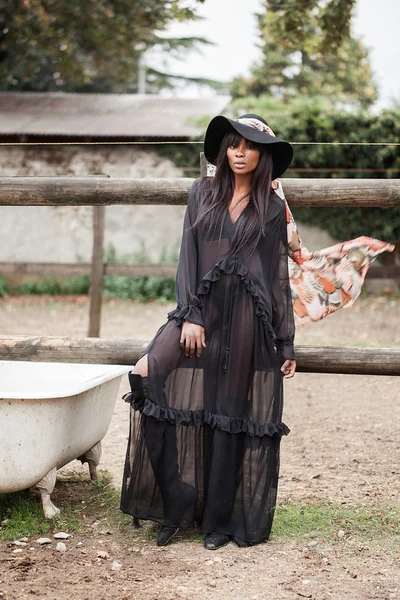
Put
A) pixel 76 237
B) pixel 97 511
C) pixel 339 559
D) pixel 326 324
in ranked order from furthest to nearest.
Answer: pixel 76 237, pixel 326 324, pixel 97 511, pixel 339 559

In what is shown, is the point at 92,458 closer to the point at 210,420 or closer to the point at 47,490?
the point at 47,490

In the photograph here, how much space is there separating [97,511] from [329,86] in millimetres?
22004

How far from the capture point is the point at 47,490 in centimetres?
318

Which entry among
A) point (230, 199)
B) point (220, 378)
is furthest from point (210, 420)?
point (230, 199)

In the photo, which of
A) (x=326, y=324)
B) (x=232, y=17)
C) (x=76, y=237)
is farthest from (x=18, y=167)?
(x=232, y=17)

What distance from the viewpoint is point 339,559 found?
9.37ft

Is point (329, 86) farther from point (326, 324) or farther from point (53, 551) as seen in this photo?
point (53, 551)

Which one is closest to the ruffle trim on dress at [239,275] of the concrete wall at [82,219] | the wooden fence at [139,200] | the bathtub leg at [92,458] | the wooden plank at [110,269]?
the wooden fence at [139,200]

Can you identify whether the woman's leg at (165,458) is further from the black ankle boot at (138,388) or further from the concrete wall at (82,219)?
the concrete wall at (82,219)

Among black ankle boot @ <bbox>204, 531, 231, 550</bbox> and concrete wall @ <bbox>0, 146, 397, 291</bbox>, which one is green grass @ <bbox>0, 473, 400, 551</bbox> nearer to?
black ankle boot @ <bbox>204, 531, 231, 550</bbox>

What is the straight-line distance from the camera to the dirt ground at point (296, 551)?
2576 mm

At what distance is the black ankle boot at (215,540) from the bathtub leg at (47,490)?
763 millimetres

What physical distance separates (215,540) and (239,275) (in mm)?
1151

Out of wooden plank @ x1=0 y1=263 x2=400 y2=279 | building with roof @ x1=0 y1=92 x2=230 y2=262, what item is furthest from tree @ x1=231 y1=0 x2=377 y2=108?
wooden plank @ x1=0 y1=263 x2=400 y2=279
